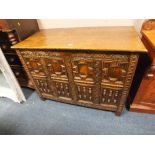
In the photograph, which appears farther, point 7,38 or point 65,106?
point 65,106

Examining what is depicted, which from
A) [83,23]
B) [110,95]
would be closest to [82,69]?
[110,95]

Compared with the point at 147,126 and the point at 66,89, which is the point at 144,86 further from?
the point at 66,89

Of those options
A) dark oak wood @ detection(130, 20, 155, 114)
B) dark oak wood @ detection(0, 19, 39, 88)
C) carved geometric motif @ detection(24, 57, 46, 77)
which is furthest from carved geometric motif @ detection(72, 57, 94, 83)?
dark oak wood @ detection(0, 19, 39, 88)

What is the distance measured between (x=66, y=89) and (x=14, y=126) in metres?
0.76

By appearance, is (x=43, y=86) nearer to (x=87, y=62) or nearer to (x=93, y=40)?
(x=87, y=62)

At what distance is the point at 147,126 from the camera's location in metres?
1.37

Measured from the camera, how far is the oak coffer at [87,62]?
1020 millimetres

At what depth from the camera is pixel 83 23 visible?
1.47 metres

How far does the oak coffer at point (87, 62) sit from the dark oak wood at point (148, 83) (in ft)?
0.40

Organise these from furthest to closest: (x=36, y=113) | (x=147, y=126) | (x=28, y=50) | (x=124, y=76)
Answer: (x=36, y=113), (x=147, y=126), (x=28, y=50), (x=124, y=76)

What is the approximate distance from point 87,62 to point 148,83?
623 millimetres

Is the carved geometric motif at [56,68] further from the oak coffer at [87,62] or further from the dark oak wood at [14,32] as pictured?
the dark oak wood at [14,32]

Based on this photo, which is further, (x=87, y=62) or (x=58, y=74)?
(x=58, y=74)

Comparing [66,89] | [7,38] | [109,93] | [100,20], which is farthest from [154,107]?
[7,38]
